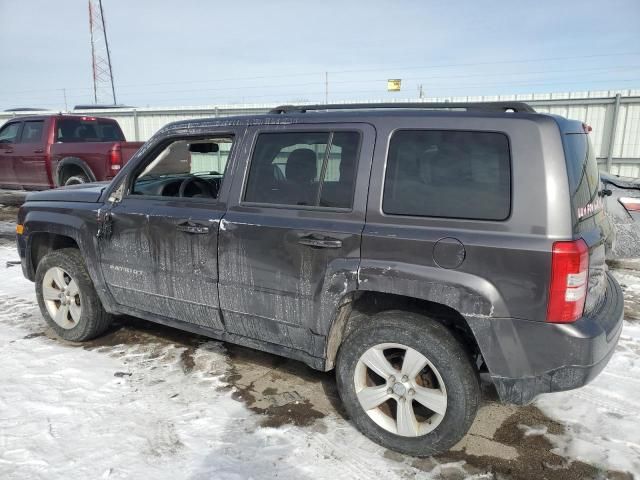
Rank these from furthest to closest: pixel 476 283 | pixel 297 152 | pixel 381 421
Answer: pixel 297 152 < pixel 381 421 < pixel 476 283

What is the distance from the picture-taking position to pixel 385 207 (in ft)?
8.57

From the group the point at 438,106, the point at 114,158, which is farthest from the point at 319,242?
the point at 114,158

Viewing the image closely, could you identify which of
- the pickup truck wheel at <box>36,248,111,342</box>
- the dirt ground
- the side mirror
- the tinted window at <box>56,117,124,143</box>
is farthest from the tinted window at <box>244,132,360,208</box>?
the tinted window at <box>56,117,124,143</box>

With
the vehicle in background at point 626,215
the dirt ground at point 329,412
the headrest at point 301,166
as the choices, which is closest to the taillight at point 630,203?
the vehicle in background at point 626,215

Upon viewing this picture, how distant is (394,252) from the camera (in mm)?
2529

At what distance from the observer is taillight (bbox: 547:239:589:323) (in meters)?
2.18

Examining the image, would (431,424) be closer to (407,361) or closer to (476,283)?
(407,361)

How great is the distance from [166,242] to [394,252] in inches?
65.1

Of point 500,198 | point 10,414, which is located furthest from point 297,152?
point 10,414

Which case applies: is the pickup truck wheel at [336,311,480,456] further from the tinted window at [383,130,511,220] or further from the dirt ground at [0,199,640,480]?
the tinted window at [383,130,511,220]

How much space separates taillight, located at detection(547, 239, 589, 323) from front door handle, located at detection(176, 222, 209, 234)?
2035 millimetres

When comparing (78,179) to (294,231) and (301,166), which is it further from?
(294,231)

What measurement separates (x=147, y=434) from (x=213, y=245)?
3.87 ft

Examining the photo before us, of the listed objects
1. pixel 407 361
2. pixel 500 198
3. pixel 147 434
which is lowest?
pixel 147 434
